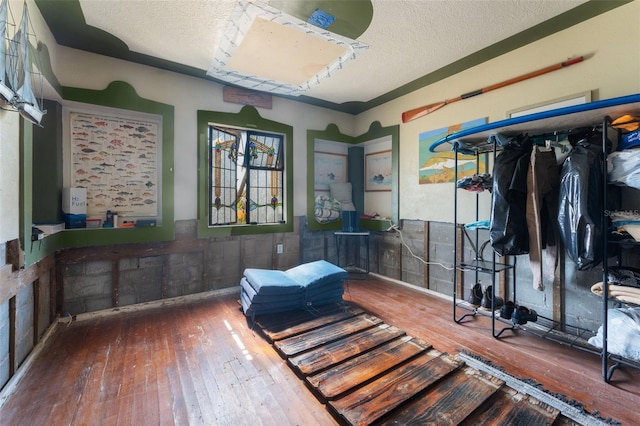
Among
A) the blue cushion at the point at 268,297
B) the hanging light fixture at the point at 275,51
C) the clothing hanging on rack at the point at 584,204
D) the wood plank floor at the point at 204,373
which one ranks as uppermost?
the hanging light fixture at the point at 275,51

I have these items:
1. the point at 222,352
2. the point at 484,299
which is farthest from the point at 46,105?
the point at 484,299

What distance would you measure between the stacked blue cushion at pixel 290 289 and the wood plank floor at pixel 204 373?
0.25 meters

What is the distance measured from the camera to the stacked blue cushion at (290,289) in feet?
8.82

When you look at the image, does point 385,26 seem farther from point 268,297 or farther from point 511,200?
point 268,297

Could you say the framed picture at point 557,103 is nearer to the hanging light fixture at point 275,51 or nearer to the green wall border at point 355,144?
the green wall border at point 355,144

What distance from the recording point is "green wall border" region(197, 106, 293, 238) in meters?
3.37

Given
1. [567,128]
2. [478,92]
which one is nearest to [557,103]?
[567,128]

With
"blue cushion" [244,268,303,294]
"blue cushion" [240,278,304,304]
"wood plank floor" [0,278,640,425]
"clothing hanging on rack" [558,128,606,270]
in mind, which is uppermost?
"clothing hanging on rack" [558,128,606,270]

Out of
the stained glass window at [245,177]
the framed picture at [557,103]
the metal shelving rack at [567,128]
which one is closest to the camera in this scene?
the metal shelving rack at [567,128]

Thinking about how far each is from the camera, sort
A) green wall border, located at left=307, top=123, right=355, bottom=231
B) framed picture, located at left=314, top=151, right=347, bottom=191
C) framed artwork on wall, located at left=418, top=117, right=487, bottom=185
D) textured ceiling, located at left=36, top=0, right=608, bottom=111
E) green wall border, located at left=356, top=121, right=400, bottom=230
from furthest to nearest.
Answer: framed picture, located at left=314, top=151, right=347, bottom=191
green wall border, located at left=307, top=123, right=355, bottom=231
green wall border, located at left=356, top=121, right=400, bottom=230
framed artwork on wall, located at left=418, top=117, right=487, bottom=185
textured ceiling, located at left=36, top=0, right=608, bottom=111

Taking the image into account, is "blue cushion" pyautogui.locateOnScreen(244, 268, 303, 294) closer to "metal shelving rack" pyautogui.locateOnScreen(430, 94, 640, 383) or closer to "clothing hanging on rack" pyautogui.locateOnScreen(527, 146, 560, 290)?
"metal shelving rack" pyautogui.locateOnScreen(430, 94, 640, 383)

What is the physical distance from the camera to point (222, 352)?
6.93 ft

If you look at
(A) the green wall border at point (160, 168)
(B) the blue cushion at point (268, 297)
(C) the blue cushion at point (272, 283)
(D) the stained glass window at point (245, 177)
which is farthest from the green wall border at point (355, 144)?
(A) the green wall border at point (160, 168)

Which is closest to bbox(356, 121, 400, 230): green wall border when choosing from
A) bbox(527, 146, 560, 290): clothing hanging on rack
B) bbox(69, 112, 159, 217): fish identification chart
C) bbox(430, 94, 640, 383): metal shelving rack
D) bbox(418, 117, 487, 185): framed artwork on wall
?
bbox(418, 117, 487, 185): framed artwork on wall
